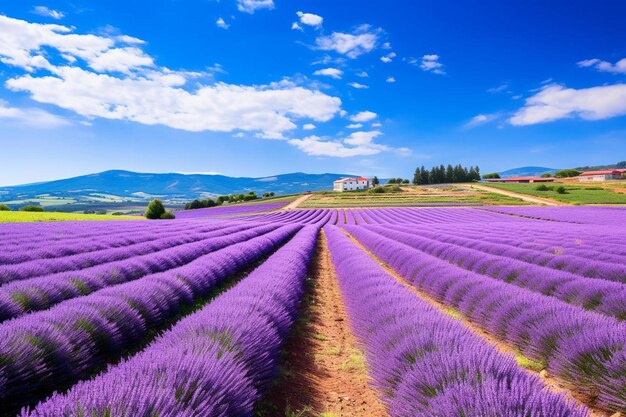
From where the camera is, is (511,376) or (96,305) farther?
(96,305)

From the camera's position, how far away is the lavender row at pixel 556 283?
15.5 feet

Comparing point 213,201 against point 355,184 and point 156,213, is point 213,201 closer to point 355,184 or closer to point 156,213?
point 156,213

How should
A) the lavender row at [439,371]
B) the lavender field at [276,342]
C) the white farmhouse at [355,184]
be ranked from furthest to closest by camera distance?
the white farmhouse at [355,184] < the lavender field at [276,342] < the lavender row at [439,371]

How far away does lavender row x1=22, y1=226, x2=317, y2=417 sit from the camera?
5.32 ft

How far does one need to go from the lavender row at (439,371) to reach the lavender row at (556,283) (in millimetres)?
2753

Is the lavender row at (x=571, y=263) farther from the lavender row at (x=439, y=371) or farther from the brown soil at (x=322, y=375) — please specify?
the brown soil at (x=322, y=375)

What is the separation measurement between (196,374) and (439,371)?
1506mm

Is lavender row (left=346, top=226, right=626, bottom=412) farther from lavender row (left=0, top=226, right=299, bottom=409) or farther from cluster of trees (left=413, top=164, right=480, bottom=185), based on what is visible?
cluster of trees (left=413, top=164, right=480, bottom=185)

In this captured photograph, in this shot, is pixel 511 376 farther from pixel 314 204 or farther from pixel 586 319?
pixel 314 204

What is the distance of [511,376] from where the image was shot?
85.2 inches

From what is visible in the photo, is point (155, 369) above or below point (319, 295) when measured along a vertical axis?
above

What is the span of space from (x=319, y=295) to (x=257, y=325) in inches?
167

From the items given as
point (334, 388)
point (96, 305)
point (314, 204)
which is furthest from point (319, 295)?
point (314, 204)

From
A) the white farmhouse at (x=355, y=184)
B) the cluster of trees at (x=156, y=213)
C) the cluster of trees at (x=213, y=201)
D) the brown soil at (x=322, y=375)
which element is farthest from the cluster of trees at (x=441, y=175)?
the brown soil at (x=322, y=375)
